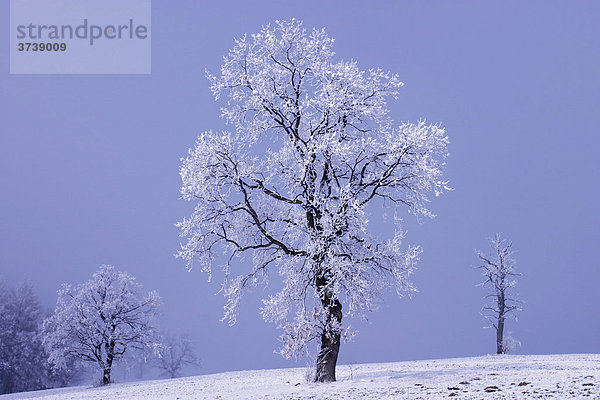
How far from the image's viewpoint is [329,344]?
20.2 m

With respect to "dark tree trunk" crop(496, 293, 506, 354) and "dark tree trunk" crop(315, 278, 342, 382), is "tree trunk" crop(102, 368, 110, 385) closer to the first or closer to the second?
"dark tree trunk" crop(315, 278, 342, 382)

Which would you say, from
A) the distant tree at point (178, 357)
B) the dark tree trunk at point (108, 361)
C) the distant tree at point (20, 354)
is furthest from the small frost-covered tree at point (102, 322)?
the distant tree at point (178, 357)

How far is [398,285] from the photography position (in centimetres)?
2020

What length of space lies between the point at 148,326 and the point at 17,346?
1351 centimetres

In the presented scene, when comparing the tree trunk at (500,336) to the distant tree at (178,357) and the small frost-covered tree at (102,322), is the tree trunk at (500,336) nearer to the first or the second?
the small frost-covered tree at (102,322)

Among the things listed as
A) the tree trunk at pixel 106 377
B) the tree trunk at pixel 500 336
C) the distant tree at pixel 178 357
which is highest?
the tree trunk at pixel 500 336

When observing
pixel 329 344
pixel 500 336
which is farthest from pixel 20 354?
pixel 500 336

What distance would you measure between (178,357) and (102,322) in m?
20.4

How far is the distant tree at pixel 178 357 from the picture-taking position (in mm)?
57031

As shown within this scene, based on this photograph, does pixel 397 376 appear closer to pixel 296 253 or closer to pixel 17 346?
pixel 296 253

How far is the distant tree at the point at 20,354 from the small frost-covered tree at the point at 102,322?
6716 mm

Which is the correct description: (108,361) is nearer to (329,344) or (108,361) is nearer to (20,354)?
(20,354)

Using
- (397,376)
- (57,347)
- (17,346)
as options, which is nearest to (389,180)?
(397,376)

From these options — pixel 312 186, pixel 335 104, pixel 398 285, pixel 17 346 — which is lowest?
pixel 17 346
